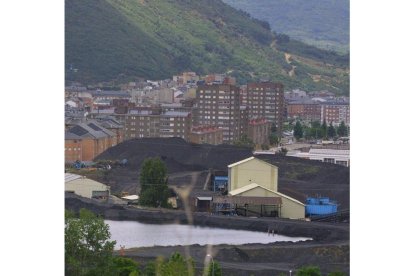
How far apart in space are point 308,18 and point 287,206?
12354 mm

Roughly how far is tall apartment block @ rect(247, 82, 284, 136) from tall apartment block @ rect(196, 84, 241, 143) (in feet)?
2.50

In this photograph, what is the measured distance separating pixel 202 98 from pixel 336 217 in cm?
484

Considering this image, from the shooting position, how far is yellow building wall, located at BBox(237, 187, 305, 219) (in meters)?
8.08

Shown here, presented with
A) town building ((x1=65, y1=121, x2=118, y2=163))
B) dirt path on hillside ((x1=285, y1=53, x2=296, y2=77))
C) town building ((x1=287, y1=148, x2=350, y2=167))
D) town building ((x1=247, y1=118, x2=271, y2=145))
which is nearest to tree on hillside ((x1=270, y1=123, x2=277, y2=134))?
town building ((x1=247, y1=118, x2=271, y2=145))

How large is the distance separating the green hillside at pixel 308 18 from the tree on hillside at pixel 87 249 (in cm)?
1508

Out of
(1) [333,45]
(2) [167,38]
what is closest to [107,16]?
(2) [167,38]

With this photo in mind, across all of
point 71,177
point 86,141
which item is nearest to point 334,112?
point 86,141

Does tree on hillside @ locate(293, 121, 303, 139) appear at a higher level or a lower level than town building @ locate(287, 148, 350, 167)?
higher

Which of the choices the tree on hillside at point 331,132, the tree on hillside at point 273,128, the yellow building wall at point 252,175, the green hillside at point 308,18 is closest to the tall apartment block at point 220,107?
the tree on hillside at point 273,128

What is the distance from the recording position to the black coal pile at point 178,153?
10517mm

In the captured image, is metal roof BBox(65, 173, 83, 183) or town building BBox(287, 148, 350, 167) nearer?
metal roof BBox(65, 173, 83, 183)

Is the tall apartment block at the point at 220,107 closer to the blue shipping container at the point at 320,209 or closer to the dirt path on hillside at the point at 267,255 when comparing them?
the blue shipping container at the point at 320,209

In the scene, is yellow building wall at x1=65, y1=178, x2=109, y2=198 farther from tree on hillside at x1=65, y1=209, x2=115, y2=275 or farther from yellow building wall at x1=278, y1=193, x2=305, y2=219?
tree on hillside at x1=65, y1=209, x2=115, y2=275
